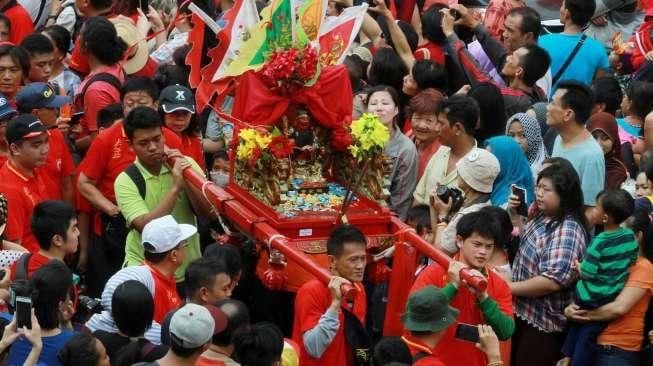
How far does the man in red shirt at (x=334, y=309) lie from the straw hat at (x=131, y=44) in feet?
13.6

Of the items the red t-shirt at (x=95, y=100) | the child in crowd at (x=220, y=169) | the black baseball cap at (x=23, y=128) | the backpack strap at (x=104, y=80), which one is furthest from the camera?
the backpack strap at (x=104, y=80)

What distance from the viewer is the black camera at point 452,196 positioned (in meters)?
8.77

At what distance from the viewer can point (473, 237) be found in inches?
309

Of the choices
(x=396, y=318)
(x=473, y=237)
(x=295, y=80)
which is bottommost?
(x=396, y=318)

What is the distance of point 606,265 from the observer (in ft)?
26.7

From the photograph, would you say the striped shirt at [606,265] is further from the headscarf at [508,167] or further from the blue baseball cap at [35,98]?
the blue baseball cap at [35,98]

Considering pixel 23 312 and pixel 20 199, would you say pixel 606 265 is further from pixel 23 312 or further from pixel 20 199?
pixel 20 199

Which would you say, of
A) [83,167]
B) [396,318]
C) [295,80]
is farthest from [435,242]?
[83,167]

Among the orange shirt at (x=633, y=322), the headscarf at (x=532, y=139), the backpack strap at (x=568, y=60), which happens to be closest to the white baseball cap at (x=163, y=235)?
the orange shirt at (x=633, y=322)

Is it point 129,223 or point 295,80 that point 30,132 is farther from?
point 295,80

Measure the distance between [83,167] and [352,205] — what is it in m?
1.95

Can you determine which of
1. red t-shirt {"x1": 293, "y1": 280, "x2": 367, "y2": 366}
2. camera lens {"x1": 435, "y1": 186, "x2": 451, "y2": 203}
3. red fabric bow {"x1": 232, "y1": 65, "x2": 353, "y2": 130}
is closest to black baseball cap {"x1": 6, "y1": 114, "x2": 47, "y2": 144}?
red fabric bow {"x1": 232, "y1": 65, "x2": 353, "y2": 130}

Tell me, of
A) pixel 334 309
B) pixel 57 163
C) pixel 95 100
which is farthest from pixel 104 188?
pixel 334 309

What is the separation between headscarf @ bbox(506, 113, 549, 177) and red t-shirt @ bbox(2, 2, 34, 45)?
4.82 meters
